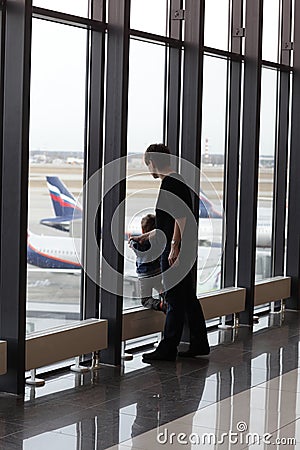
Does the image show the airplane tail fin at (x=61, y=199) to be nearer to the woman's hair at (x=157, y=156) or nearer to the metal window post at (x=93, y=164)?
the metal window post at (x=93, y=164)

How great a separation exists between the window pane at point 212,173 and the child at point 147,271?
1.16 meters

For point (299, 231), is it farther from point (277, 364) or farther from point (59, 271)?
point (59, 271)

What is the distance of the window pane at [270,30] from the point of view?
9.98 metres

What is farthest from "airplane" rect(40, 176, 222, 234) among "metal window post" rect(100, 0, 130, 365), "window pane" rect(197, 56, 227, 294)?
"window pane" rect(197, 56, 227, 294)

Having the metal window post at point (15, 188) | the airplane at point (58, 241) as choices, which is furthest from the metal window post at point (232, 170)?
the metal window post at point (15, 188)

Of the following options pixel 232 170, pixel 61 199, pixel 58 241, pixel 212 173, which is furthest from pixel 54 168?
pixel 232 170

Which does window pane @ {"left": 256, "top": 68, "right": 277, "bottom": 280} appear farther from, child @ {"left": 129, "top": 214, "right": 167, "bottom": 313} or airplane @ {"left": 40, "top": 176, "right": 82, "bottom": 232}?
airplane @ {"left": 40, "top": 176, "right": 82, "bottom": 232}

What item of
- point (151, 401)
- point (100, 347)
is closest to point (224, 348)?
point (100, 347)

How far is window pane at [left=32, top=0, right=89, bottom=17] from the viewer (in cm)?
666

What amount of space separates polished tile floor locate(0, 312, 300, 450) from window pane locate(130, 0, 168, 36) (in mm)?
2876

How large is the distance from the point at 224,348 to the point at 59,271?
5.95 ft

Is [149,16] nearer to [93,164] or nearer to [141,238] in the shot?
[93,164]

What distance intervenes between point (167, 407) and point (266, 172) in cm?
480

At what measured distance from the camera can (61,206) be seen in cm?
707
